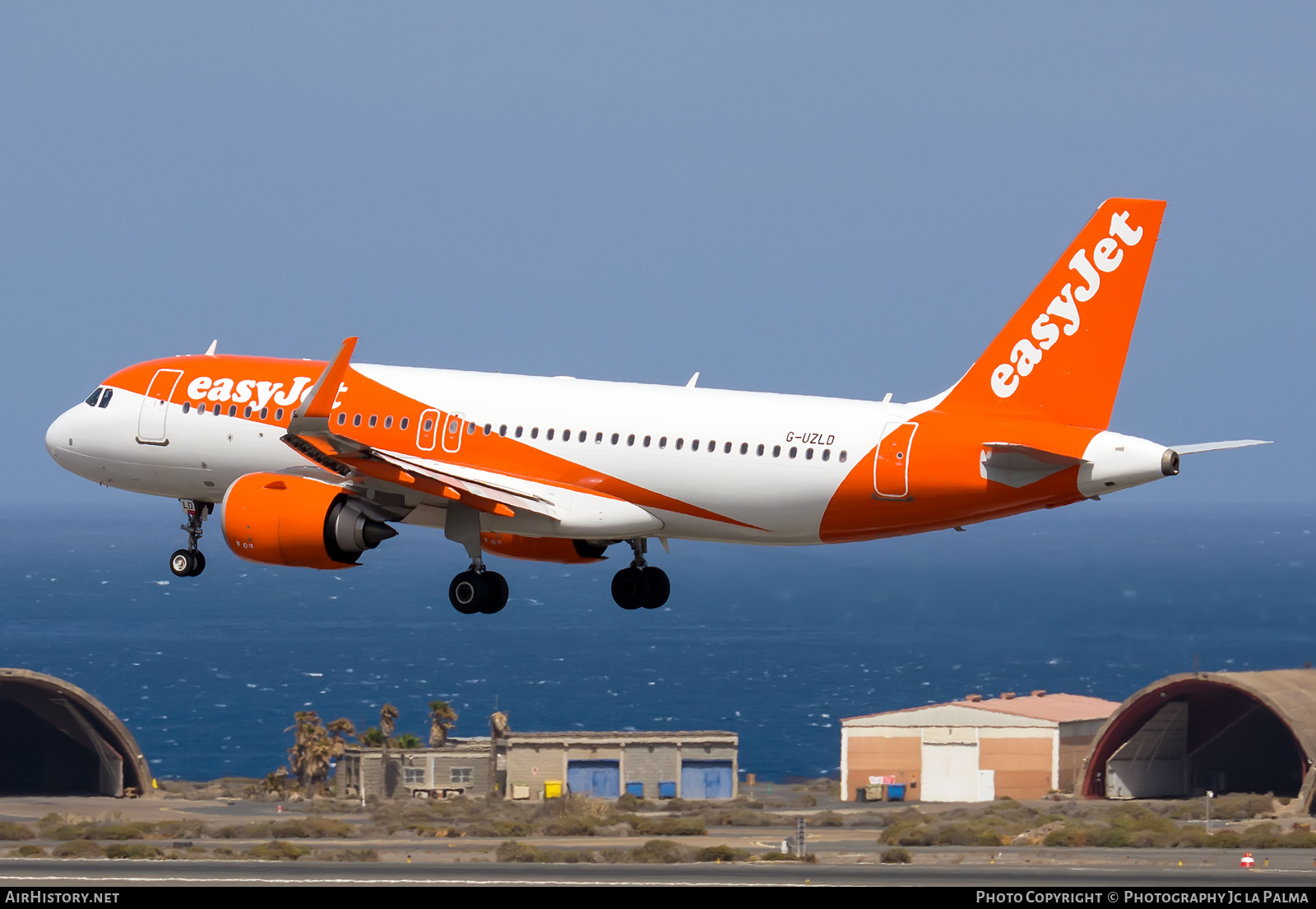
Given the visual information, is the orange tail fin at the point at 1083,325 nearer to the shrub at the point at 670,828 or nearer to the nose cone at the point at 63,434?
the nose cone at the point at 63,434

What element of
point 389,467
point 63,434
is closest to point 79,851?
point 63,434

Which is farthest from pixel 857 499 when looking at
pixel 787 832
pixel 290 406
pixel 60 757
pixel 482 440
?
pixel 60 757

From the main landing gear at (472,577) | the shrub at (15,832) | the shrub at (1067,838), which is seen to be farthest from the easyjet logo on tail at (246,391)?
the shrub at (1067,838)

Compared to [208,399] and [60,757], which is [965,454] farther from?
[60,757]

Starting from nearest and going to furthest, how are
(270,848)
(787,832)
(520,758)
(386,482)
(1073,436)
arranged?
(1073,436)
(386,482)
(270,848)
(787,832)
(520,758)

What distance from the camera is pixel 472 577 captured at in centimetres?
5203

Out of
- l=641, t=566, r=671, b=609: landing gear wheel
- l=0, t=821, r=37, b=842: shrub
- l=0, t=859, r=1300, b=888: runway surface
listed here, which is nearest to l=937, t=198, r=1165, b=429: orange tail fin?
l=641, t=566, r=671, b=609: landing gear wheel

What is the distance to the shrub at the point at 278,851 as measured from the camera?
91188mm

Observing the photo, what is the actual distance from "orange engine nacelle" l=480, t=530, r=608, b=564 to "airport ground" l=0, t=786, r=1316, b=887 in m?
26.7

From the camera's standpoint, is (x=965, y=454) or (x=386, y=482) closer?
(x=965, y=454)

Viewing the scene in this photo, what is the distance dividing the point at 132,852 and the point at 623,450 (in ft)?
163

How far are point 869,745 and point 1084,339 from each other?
285ft

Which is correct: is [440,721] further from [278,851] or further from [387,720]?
[278,851]

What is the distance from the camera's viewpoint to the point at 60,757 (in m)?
130
